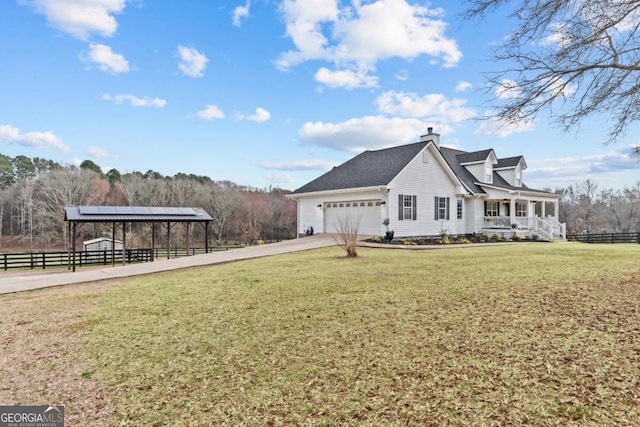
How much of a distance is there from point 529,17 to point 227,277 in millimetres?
8800

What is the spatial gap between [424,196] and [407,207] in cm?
161

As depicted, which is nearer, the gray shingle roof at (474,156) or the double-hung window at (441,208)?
the double-hung window at (441,208)

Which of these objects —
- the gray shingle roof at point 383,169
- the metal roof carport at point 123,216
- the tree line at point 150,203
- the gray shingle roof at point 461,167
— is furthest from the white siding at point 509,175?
the metal roof carport at point 123,216

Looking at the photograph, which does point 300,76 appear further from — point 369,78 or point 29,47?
point 29,47

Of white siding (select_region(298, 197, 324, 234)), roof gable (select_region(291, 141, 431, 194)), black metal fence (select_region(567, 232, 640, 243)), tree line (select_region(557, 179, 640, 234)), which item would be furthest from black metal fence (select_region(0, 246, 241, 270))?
tree line (select_region(557, 179, 640, 234))

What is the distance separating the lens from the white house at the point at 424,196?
62.7 ft

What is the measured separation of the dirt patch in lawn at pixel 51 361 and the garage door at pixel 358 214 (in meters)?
13.8

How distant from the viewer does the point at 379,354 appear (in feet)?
12.6

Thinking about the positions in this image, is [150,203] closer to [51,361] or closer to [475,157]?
[475,157]

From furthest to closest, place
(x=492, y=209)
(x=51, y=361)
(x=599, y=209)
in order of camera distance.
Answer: (x=599, y=209), (x=492, y=209), (x=51, y=361)

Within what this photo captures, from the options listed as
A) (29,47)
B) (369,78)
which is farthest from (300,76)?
(29,47)

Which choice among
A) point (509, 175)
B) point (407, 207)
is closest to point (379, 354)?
point (407, 207)

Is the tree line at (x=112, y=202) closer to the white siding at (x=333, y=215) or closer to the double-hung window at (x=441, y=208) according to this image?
the white siding at (x=333, y=215)

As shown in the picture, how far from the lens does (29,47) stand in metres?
15.0
